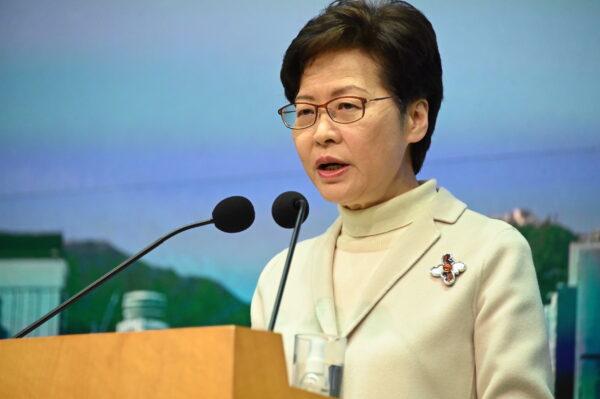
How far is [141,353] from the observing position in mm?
1776

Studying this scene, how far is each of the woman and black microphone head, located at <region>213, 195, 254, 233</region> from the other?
0.79 feet

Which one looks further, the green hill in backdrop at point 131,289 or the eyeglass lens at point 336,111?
the green hill in backdrop at point 131,289

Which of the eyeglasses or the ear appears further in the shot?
the ear

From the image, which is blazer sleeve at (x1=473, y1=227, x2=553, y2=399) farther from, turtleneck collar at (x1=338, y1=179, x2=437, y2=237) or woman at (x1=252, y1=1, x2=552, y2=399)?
turtleneck collar at (x1=338, y1=179, x2=437, y2=237)

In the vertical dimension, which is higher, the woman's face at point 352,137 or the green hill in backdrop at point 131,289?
the woman's face at point 352,137

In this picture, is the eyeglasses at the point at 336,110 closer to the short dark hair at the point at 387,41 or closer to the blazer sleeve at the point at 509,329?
the short dark hair at the point at 387,41

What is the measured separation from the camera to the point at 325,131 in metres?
→ 2.53

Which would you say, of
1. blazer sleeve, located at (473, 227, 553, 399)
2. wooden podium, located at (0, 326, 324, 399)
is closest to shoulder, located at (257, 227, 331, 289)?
blazer sleeve, located at (473, 227, 553, 399)

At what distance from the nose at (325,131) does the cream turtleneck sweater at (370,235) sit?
21 centimetres

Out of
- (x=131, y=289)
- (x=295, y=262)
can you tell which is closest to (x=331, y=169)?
(x=295, y=262)

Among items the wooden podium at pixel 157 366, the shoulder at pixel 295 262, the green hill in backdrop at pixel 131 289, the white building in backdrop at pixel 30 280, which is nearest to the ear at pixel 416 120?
the shoulder at pixel 295 262

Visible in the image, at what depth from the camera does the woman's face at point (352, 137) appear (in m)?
2.53

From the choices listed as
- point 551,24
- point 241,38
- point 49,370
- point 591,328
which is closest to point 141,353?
point 49,370

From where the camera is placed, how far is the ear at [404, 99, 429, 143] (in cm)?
264
